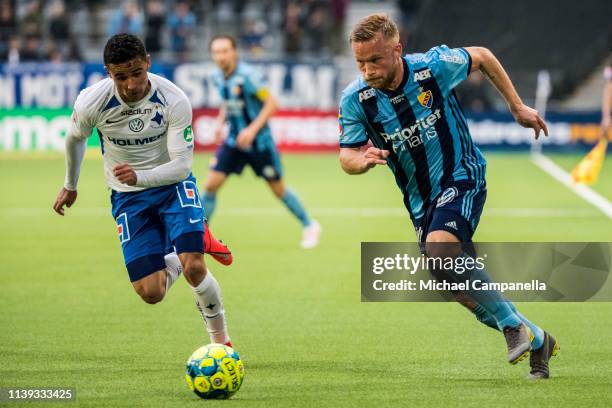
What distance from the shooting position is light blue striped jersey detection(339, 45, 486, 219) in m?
7.10

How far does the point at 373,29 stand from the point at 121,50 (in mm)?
1489

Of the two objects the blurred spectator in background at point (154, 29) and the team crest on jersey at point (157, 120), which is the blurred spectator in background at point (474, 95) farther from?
the team crest on jersey at point (157, 120)

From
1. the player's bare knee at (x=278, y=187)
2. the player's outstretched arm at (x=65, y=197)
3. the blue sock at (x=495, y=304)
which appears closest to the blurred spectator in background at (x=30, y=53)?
the player's bare knee at (x=278, y=187)

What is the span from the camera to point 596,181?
805 inches

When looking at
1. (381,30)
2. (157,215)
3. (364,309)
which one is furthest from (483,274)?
(364,309)

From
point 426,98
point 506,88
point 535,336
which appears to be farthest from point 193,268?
point 506,88

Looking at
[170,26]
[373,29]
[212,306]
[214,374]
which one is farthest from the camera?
[170,26]

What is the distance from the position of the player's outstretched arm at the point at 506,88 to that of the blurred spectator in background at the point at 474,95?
1966 centimetres

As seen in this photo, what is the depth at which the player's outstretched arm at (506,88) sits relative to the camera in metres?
7.02

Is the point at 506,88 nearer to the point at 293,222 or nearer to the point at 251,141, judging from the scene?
the point at 251,141

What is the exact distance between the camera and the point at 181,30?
94.7 feet

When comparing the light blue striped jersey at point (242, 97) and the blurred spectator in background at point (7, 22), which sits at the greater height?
the light blue striped jersey at point (242, 97)

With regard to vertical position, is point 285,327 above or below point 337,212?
above

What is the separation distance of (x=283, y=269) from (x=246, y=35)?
60.7ft
